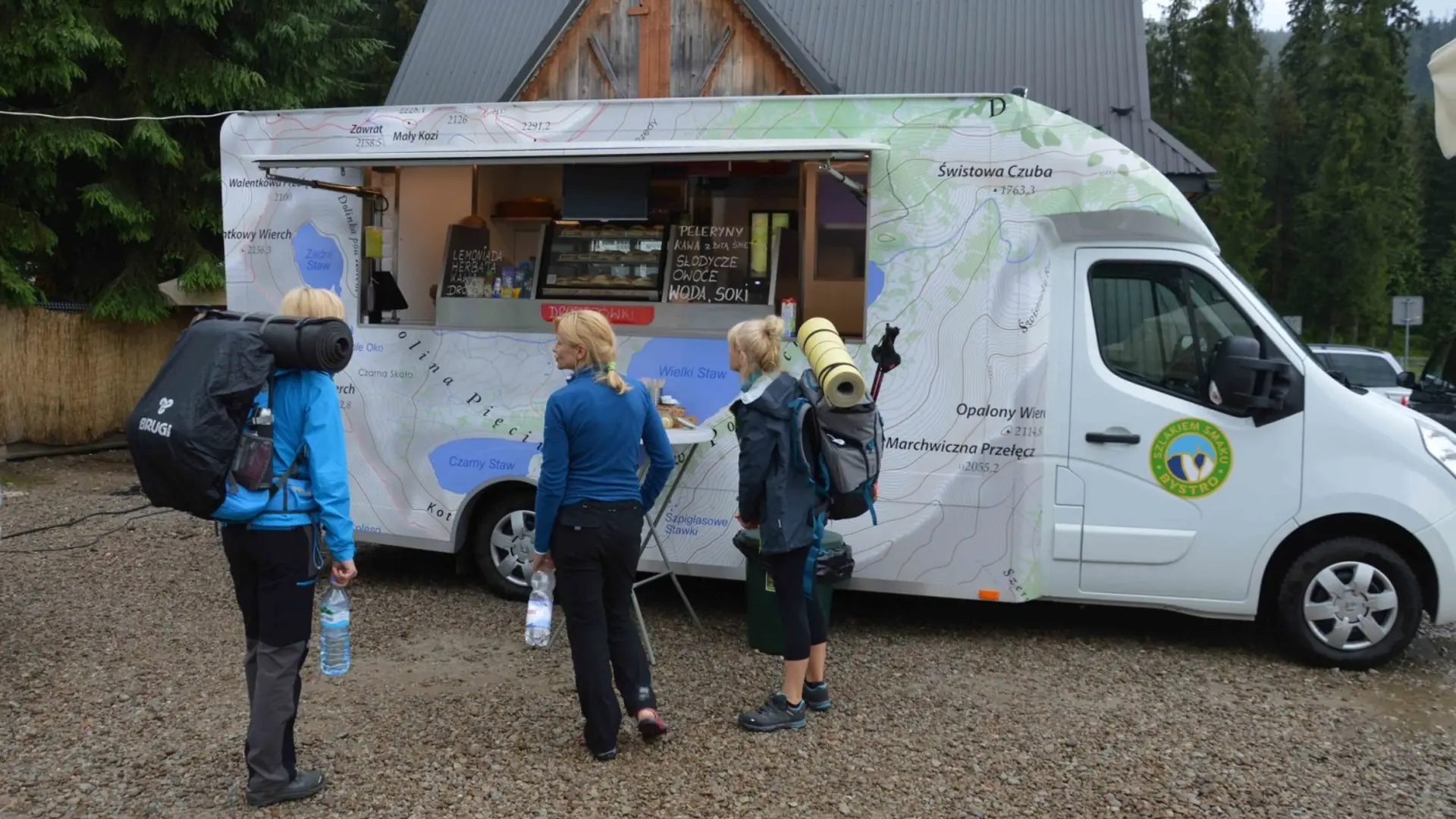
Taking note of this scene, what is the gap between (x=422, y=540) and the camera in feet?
21.6

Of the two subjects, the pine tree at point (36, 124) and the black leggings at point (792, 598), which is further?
the pine tree at point (36, 124)

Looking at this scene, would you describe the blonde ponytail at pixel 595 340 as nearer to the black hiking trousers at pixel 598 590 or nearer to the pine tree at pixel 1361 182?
the black hiking trousers at pixel 598 590

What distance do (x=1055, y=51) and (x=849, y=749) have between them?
532 inches

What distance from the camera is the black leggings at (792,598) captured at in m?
4.54

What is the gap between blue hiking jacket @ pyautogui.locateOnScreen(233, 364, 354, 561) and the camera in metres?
3.77

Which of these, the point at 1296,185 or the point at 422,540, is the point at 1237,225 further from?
the point at 422,540

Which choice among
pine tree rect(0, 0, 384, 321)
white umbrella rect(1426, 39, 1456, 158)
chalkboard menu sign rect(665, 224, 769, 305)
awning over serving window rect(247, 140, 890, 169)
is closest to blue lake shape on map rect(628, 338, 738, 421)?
chalkboard menu sign rect(665, 224, 769, 305)

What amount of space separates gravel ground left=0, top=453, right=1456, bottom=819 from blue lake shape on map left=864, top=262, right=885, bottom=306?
1.81 meters

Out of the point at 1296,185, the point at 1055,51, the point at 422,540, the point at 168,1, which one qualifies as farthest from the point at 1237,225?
the point at 422,540

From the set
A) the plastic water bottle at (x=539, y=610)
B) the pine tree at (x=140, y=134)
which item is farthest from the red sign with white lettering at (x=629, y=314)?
the pine tree at (x=140, y=134)

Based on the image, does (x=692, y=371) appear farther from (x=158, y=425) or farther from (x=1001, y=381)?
(x=158, y=425)

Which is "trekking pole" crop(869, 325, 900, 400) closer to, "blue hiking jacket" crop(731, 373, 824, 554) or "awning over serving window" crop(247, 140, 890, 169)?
"awning over serving window" crop(247, 140, 890, 169)

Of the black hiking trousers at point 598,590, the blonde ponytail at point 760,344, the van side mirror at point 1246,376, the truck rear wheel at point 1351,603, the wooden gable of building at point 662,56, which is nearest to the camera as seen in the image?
the black hiking trousers at point 598,590

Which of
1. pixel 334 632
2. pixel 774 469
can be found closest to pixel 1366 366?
pixel 774 469
